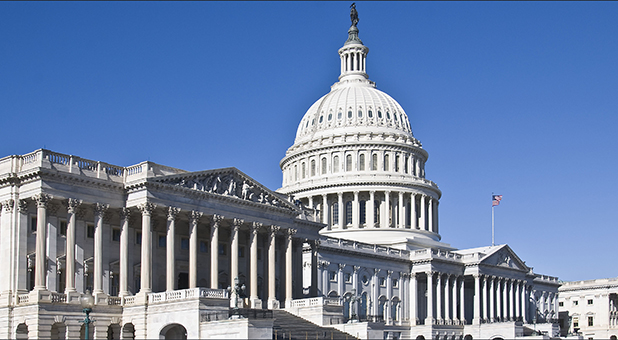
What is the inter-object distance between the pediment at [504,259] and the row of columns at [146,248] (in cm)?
5397

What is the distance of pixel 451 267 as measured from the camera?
126750 millimetres

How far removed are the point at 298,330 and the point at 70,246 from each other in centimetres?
1946

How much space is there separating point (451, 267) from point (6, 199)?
7244 cm

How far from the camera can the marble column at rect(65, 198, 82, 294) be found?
224 ft

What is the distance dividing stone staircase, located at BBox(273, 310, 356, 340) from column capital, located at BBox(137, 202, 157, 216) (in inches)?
532

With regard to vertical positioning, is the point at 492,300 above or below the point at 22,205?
below

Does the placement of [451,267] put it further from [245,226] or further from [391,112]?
[245,226]

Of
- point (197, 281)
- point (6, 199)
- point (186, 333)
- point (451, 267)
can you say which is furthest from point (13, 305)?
point (451, 267)

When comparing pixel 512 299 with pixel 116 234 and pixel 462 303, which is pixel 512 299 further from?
pixel 116 234

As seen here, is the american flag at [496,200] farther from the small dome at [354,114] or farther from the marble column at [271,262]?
the marble column at [271,262]

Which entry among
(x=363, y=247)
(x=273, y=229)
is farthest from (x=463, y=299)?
(x=273, y=229)

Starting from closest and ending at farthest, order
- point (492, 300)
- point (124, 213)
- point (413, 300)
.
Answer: point (124, 213)
point (413, 300)
point (492, 300)

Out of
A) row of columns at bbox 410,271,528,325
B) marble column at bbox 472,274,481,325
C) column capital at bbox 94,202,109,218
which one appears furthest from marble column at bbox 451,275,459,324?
column capital at bbox 94,202,109,218

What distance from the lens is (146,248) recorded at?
72.8m
